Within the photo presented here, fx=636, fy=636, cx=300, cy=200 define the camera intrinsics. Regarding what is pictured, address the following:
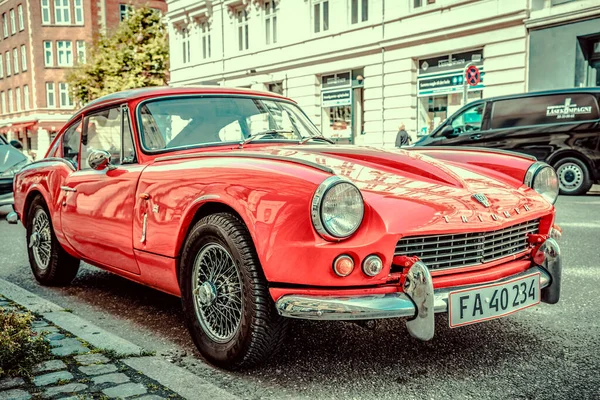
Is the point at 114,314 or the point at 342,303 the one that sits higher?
the point at 342,303

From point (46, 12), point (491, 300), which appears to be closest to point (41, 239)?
point (491, 300)

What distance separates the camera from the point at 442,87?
19359 millimetres

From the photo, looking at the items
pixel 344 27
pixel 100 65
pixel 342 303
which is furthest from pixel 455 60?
pixel 100 65

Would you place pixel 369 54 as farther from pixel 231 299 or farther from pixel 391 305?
pixel 391 305

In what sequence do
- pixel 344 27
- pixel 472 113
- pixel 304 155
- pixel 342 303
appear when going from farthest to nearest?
pixel 344 27, pixel 472 113, pixel 304 155, pixel 342 303

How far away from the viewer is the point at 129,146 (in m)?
4.16

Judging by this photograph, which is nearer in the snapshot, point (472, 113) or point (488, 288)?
point (488, 288)

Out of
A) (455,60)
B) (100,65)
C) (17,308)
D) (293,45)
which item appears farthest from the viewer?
(100,65)

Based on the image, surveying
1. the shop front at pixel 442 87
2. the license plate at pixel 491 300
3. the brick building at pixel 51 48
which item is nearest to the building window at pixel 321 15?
the shop front at pixel 442 87

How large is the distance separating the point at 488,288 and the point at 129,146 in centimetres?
245

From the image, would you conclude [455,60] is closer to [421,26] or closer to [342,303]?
[421,26]

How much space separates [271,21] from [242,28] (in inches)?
82.7

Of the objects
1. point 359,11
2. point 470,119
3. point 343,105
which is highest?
point 359,11

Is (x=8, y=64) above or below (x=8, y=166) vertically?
above
